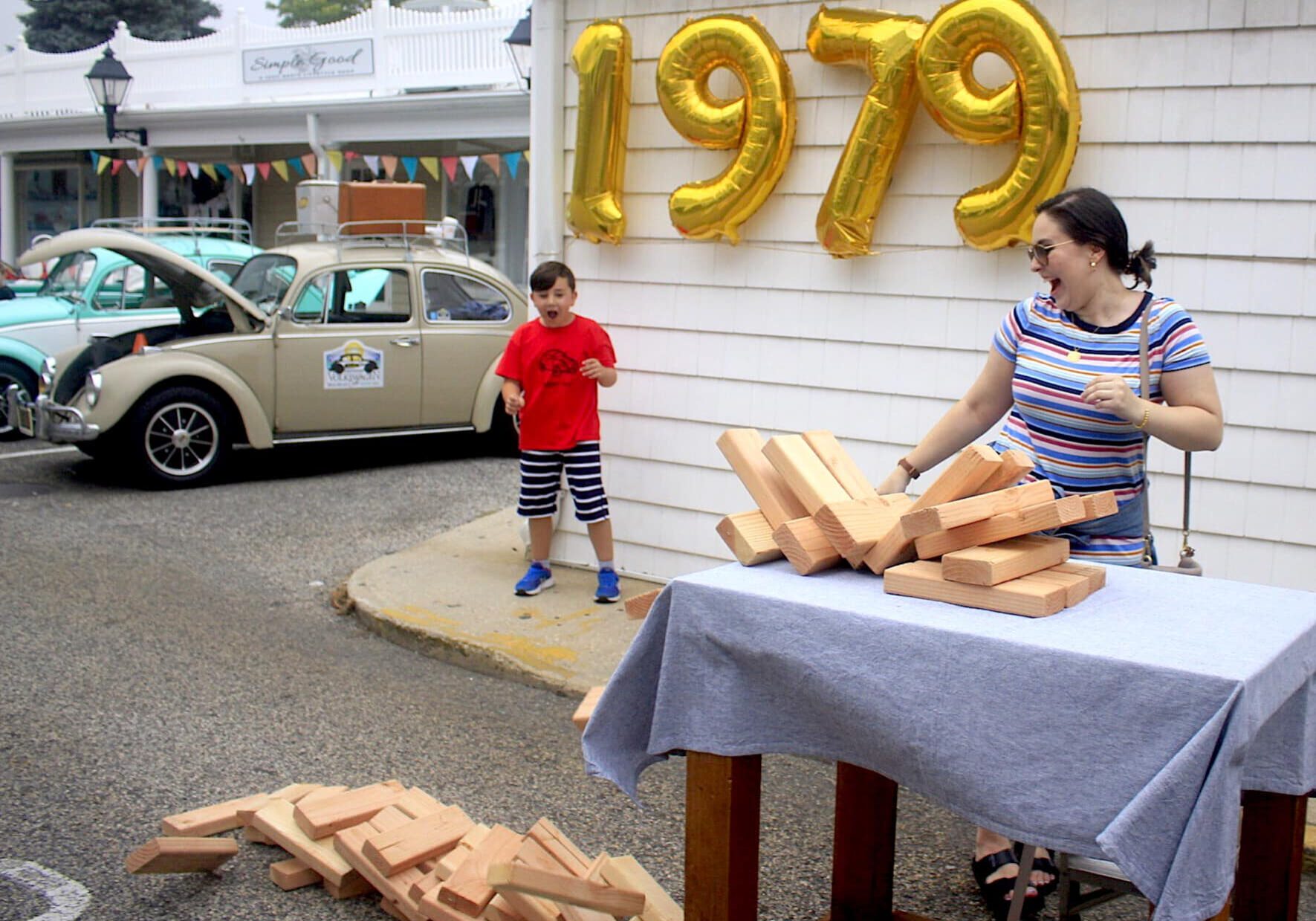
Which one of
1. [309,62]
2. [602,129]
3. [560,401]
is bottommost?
[560,401]

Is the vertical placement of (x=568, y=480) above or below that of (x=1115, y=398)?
below

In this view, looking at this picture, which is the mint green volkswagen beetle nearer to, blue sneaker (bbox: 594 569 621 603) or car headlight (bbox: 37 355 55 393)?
car headlight (bbox: 37 355 55 393)

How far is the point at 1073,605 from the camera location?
2.46m

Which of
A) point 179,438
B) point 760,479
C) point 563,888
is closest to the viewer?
point 760,479

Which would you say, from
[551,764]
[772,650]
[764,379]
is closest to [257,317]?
[764,379]

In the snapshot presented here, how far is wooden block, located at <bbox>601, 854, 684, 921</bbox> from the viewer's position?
311cm

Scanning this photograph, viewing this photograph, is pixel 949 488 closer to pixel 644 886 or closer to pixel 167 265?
Answer: pixel 644 886

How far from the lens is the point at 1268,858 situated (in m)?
2.69

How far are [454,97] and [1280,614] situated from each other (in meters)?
15.4

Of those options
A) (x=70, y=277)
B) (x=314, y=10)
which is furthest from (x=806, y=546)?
(x=314, y=10)

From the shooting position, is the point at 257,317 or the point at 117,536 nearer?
the point at 117,536

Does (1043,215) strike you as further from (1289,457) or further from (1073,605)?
(1289,457)

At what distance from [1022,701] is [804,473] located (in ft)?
2.53

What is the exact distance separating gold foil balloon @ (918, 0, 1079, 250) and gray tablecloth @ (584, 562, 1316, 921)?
2879 mm
